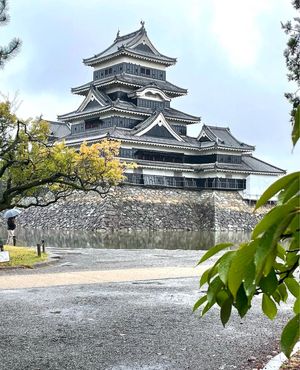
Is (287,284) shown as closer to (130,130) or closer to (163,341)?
(163,341)

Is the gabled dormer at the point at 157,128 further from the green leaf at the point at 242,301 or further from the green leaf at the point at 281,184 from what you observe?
the green leaf at the point at 281,184

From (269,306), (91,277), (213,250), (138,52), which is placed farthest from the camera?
(138,52)

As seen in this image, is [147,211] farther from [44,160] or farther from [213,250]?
[213,250]

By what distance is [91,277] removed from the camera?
12.1 m

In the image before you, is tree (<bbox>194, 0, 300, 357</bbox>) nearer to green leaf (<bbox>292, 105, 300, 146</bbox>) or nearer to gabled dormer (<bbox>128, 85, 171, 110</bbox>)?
green leaf (<bbox>292, 105, 300, 146</bbox>)

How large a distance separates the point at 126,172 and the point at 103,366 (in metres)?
38.1

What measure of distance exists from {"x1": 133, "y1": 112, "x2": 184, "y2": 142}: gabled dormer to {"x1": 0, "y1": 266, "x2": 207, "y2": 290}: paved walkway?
29.5 meters

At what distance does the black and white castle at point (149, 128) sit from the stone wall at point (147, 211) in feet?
3.33

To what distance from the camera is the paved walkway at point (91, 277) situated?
10938mm

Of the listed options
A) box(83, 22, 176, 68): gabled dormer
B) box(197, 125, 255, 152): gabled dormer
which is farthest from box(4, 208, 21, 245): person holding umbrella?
box(197, 125, 255, 152): gabled dormer

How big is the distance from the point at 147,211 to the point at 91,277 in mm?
31201

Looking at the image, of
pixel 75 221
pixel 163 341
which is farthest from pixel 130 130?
pixel 163 341

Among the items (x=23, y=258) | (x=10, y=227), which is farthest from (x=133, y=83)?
(x=23, y=258)

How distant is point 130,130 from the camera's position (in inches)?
1688
